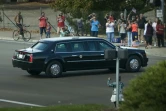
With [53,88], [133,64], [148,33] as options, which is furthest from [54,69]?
[148,33]

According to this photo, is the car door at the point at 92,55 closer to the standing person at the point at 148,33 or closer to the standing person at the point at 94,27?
the standing person at the point at 148,33

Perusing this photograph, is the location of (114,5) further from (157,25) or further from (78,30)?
(157,25)

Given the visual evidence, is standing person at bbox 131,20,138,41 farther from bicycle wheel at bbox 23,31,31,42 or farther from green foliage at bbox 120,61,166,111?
green foliage at bbox 120,61,166,111

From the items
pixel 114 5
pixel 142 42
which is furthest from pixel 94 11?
pixel 142 42

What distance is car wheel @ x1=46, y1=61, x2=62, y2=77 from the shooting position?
2128cm

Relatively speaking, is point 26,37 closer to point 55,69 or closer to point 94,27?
point 94,27

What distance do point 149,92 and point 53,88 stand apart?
31.2 feet

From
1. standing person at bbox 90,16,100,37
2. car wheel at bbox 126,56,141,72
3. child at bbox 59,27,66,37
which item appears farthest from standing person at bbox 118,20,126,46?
car wheel at bbox 126,56,141,72

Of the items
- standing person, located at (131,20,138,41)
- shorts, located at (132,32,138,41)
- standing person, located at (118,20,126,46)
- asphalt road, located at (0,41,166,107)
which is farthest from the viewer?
standing person, located at (118,20,126,46)

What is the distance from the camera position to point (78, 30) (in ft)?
132

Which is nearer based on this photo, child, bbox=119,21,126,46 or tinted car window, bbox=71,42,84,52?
tinted car window, bbox=71,42,84,52

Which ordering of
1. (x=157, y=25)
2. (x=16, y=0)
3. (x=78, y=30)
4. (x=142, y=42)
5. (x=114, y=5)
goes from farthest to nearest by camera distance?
1. (x=16, y=0)
2. (x=114, y=5)
3. (x=78, y=30)
4. (x=142, y=42)
5. (x=157, y=25)

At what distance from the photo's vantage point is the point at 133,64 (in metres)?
22.9

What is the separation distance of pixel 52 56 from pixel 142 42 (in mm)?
15751
